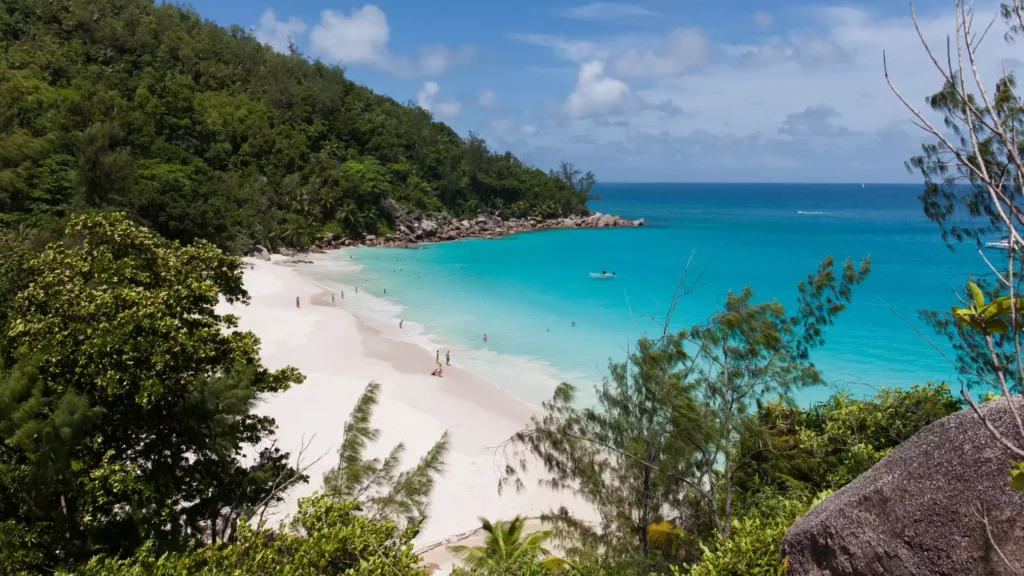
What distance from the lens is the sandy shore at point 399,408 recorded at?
38.5ft

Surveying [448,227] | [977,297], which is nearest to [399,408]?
[977,297]

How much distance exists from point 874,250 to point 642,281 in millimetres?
27716

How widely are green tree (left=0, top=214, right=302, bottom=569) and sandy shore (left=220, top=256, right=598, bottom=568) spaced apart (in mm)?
4163

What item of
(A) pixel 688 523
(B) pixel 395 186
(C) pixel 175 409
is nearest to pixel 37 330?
(C) pixel 175 409

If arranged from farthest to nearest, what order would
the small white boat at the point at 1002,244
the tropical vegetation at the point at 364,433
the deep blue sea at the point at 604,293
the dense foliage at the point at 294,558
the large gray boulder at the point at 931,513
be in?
the deep blue sea at the point at 604,293 → the tropical vegetation at the point at 364,433 → the dense foliage at the point at 294,558 → the large gray boulder at the point at 931,513 → the small white boat at the point at 1002,244

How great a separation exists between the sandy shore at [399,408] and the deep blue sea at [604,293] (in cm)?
160

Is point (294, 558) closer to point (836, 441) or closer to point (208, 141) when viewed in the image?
point (836, 441)

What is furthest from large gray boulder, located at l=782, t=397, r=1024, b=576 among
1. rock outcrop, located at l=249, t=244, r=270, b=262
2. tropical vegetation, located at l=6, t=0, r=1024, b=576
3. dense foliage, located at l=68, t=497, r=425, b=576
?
rock outcrop, located at l=249, t=244, r=270, b=262

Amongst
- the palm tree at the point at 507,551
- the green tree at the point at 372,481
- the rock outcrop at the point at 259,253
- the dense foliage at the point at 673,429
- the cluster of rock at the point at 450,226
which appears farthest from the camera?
the cluster of rock at the point at 450,226

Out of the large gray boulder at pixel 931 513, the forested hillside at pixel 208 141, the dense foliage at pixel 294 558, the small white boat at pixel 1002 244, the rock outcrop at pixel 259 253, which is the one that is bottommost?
the dense foliage at pixel 294 558

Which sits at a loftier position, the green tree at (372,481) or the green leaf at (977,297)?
the green leaf at (977,297)

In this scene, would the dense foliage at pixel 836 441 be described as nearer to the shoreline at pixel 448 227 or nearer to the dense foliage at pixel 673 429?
the dense foliage at pixel 673 429

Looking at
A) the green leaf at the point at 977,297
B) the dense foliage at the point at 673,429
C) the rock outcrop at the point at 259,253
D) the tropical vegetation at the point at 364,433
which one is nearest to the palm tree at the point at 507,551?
the tropical vegetation at the point at 364,433

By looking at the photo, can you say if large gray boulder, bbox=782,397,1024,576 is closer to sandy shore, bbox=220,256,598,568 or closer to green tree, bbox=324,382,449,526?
green tree, bbox=324,382,449,526
